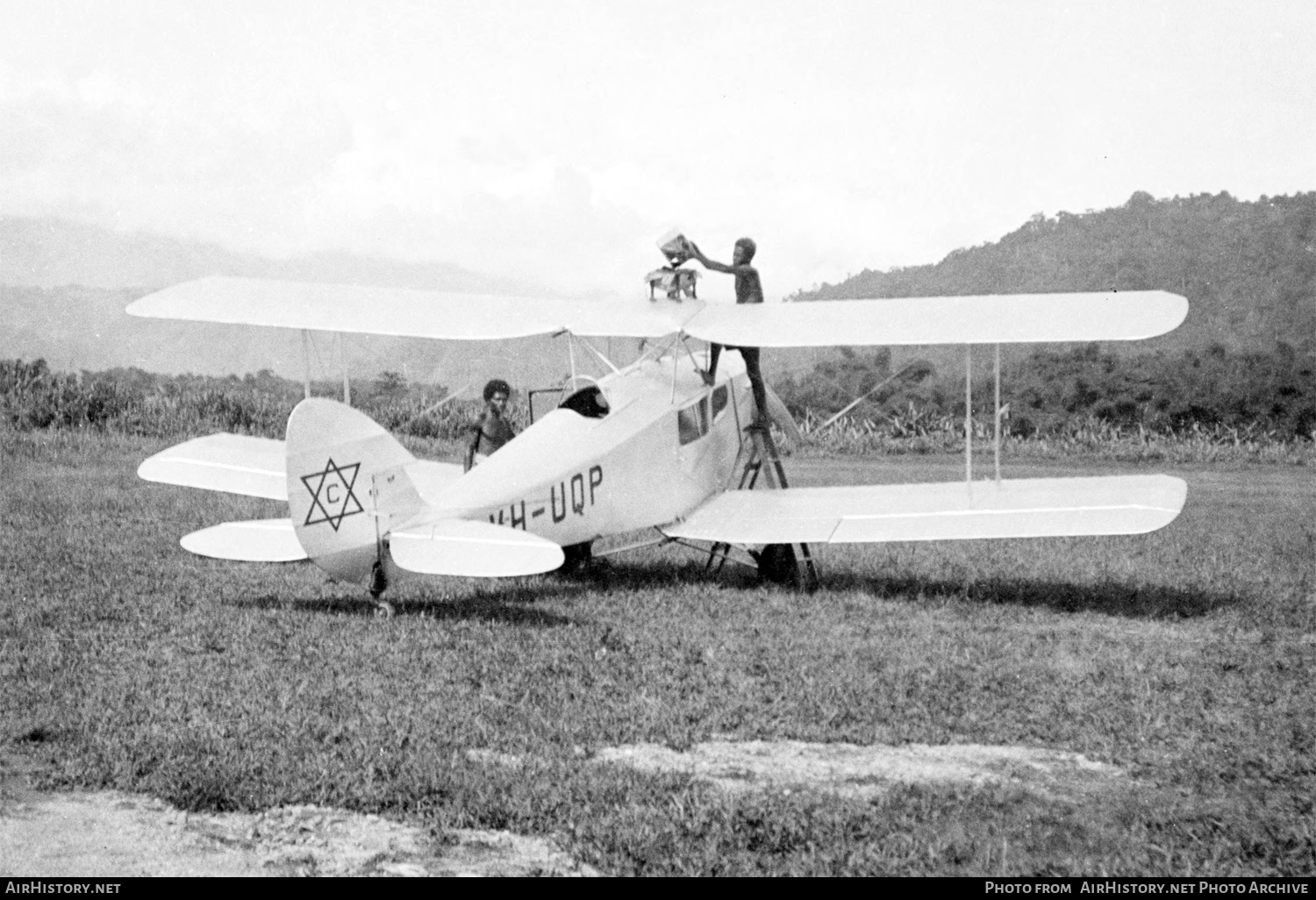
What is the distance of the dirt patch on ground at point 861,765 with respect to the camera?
18.9 feet

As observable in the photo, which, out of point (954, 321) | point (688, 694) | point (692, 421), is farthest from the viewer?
point (692, 421)

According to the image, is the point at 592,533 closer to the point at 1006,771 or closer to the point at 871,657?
the point at 871,657

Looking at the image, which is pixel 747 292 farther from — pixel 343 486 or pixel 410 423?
pixel 410 423

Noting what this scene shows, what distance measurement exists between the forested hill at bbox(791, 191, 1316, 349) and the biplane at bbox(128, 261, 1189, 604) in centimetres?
7277

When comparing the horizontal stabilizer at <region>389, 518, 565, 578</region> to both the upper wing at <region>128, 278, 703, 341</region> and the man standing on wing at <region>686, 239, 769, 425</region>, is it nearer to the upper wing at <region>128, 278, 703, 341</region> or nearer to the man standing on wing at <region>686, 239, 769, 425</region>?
the upper wing at <region>128, 278, 703, 341</region>

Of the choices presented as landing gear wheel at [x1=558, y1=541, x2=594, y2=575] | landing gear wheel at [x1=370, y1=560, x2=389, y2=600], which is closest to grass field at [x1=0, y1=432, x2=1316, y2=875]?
landing gear wheel at [x1=558, y1=541, x2=594, y2=575]

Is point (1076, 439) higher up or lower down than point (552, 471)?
lower down

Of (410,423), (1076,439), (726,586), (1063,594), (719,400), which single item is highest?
(719,400)

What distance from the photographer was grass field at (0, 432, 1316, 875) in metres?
5.08

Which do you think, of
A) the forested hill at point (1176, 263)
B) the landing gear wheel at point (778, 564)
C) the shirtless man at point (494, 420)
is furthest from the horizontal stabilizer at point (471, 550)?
the forested hill at point (1176, 263)

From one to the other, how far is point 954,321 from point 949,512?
63.3 inches

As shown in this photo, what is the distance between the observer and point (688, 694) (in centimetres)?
720

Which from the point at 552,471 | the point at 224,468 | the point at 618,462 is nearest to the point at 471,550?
the point at 552,471
